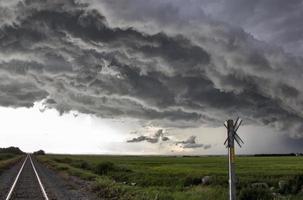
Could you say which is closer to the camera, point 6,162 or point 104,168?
point 104,168

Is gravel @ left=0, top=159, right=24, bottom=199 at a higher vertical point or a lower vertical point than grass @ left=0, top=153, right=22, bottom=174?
lower

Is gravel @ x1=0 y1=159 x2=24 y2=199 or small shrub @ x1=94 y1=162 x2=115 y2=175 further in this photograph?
small shrub @ x1=94 y1=162 x2=115 y2=175

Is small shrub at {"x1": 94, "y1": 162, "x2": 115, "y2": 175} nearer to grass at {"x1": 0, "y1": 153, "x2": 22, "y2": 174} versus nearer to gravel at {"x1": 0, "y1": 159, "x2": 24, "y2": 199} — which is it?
grass at {"x1": 0, "y1": 153, "x2": 22, "y2": 174}

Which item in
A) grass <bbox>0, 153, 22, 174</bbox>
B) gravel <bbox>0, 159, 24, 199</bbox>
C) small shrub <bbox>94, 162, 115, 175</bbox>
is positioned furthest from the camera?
grass <bbox>0, 153, 22, 174</bbox>

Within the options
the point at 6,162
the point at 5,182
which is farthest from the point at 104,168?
the point at 6,162

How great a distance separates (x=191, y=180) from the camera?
45.4 m

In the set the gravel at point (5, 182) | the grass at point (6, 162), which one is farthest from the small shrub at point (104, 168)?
the gravel at point (5, 182)

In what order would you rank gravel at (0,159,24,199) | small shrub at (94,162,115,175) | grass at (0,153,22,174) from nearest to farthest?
gravel at (0,159,24,199) → small shrub at (94,162,115,175) → grass at (0,153,22,174)

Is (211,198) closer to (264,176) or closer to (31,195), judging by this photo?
(31,195)

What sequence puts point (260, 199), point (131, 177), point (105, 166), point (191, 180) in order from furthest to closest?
point (105, 166) → point (131, 177) → point (191, 180) → point (260, 199)

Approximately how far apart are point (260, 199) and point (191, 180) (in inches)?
945

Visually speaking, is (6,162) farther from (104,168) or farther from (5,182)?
(5,182)

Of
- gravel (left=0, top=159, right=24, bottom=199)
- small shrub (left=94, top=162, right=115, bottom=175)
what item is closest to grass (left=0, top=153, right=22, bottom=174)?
gravel (left=0, top=159, right=24, bottom=199)

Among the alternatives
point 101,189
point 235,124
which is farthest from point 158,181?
point 235,124
